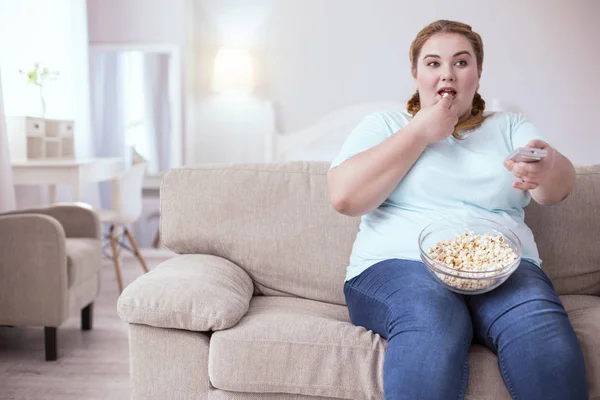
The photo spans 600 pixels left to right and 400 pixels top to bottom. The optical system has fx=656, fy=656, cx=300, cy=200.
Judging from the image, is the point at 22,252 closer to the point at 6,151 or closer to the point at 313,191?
the point at 6,151

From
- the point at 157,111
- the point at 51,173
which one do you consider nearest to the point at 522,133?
the point at 51,173

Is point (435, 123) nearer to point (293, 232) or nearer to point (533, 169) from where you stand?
point (533, 169)

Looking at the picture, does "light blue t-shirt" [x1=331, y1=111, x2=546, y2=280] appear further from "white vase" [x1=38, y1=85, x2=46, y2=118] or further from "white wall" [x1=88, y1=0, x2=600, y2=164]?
"white wall" [x1=88, y1=0, x2=600, y2=164]

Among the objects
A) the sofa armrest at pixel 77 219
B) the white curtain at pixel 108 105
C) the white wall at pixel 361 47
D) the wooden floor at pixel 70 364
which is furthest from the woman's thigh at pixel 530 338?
the white curtain at pixel 108 105

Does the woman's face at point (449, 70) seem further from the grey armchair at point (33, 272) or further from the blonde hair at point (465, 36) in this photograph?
the grey armchair at point (33, 272)

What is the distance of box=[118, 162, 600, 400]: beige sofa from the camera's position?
1.40 metres

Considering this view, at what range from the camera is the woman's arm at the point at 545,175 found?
1415 millimetres

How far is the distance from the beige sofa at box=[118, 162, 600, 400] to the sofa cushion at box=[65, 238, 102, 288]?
2.72 ft

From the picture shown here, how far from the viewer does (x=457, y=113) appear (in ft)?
5.24

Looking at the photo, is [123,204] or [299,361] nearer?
[299,361]

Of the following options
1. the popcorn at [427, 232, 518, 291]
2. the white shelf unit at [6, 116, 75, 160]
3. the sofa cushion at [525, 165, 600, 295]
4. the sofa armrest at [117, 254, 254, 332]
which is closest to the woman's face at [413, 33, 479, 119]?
the popcorn at [427, 232, 518, 291]

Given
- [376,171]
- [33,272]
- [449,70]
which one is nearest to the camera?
[376,171]

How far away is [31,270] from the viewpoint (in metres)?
2.41

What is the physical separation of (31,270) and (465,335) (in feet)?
5.66
